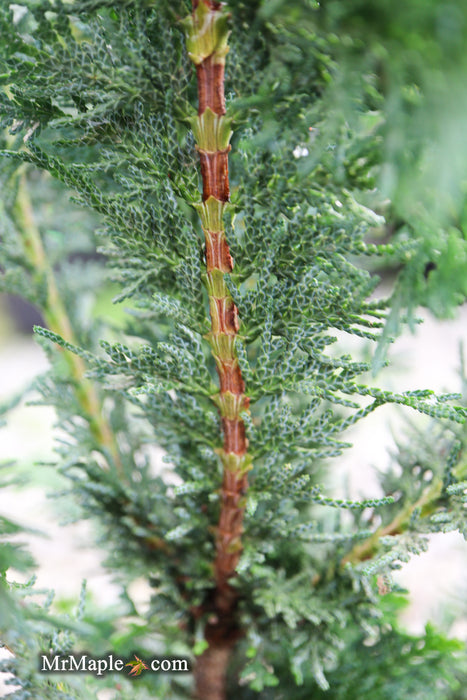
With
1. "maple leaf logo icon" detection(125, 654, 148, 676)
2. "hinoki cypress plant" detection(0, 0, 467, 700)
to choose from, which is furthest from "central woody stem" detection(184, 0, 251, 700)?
"maple leaf logo icon" detection(125, 654, 148, 676)

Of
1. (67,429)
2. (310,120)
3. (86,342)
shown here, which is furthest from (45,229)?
(310,120)

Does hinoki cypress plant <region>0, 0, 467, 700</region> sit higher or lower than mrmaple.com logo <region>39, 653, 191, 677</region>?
higher

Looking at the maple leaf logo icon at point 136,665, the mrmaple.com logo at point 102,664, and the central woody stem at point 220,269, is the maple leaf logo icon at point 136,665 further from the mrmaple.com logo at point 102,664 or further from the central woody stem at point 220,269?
the central woody stem at point 220,269

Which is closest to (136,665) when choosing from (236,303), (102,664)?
(102,664)

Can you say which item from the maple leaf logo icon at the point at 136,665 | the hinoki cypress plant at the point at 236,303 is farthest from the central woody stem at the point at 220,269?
the maple leaf logo icon at the point at 136,665

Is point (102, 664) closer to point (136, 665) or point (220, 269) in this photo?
point (136, 665)

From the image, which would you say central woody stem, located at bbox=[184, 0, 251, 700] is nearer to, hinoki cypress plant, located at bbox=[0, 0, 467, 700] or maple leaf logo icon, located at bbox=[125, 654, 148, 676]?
hinoki cypress plant, located at bbox=[0, 0, 467, 700]
